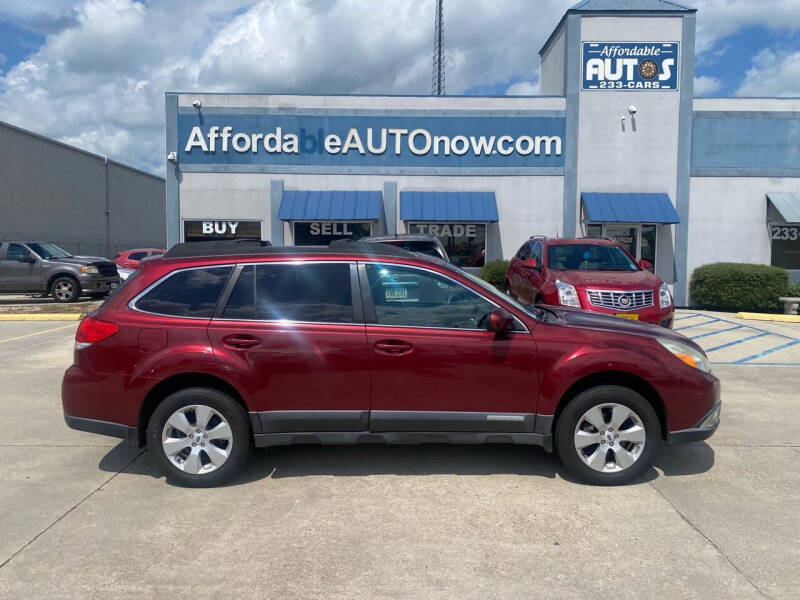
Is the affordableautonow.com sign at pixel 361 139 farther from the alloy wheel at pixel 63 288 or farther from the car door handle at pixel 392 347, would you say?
the car door handle at pixel 392 347

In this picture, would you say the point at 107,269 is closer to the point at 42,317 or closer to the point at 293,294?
the point at 42,317

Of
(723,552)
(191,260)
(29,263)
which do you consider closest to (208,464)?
(191,260)

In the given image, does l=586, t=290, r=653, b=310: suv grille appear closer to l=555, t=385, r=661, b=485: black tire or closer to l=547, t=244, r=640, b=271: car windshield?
l=547, t=244, r=640, b=271: car windshield

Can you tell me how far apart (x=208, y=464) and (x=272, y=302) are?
1221mm

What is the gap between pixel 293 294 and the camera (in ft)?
15.1

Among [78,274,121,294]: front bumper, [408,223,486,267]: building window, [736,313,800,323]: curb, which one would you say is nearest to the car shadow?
[736,313,800,323]: curb

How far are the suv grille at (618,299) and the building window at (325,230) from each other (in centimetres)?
1011

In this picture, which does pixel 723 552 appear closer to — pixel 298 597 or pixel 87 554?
pixel 298 597

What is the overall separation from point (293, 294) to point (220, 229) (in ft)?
46.5

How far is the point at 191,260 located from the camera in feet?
15.5

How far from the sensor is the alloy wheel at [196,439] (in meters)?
4.43

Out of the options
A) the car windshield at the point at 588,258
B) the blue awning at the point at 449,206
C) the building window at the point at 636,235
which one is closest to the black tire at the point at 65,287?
the blue awning at the point at 449,206

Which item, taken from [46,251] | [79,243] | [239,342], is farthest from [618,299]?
[79,243]

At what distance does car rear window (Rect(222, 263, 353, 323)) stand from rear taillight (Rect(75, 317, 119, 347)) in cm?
79
